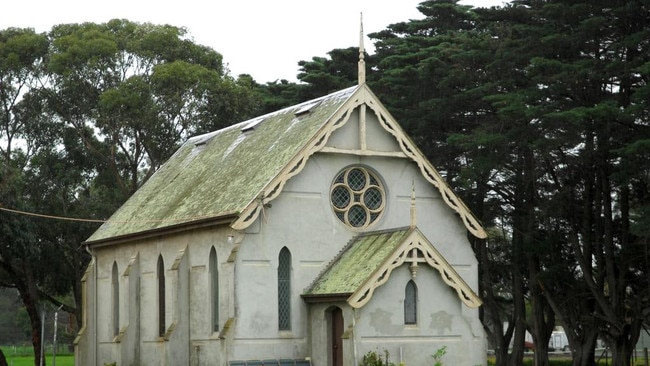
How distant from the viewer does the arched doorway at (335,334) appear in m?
38.3

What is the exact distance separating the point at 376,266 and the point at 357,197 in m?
4.96

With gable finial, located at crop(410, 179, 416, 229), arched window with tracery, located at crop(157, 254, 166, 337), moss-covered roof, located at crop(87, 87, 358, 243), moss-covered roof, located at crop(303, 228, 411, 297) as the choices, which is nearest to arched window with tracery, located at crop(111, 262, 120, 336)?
moss-covered roof, located at crop(87, 87, 358, 243)

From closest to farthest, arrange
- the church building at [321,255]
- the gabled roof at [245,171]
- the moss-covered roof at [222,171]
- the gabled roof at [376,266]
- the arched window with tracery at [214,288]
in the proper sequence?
the gabled roof at [376,266], the church building at [321,255], the gabled roof at [245,171], the moss-covered roof at [222,171], the arched window with tracery at [214,288]

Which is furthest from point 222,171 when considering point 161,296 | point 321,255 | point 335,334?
point 335,334

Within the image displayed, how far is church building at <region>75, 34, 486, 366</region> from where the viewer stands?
123ft

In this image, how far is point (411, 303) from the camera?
38.0 metres

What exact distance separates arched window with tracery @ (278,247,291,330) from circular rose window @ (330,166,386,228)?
247 centimetres

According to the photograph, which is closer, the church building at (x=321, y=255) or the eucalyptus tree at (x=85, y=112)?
the church building at (x=321, y=255)

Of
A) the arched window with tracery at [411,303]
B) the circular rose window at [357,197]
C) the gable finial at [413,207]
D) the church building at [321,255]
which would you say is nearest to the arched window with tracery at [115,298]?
the church building at [321,255]

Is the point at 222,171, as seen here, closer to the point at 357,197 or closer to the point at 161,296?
the point at 161,296

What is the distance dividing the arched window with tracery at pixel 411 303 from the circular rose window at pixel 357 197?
387 centimetres

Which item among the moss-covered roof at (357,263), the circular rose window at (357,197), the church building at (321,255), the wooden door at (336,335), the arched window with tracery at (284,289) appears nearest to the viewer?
the moss-covered roof at (357,263)

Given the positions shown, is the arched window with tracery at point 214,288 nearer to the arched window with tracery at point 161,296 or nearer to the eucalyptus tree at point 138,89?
the arched window with tracery at point 161,296

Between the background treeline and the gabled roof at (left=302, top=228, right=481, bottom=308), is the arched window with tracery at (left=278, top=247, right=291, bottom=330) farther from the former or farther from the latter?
the background treeline
